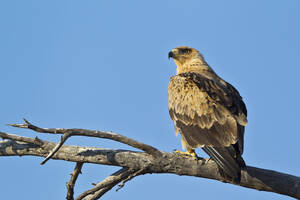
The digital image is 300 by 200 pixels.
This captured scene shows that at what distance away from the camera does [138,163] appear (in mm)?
6434

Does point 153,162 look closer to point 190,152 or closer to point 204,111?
point 190,152

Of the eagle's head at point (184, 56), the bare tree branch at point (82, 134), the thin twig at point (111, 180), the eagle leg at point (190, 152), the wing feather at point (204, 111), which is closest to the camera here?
the bare tree branch at point (82, 134)

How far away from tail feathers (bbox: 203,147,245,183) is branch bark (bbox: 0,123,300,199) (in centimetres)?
29

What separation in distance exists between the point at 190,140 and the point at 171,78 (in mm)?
1901

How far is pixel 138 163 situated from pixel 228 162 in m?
1.39

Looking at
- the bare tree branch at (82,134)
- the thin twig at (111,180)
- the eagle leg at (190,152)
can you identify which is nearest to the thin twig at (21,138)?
the bare tree branch at (82,134)

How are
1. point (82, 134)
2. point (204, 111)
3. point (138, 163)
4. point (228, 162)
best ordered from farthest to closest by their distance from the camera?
point (204, 111) → point (138, 163) → point (228, 162) → point (82, 134)

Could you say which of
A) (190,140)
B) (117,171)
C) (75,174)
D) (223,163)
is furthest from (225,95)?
(75,174)

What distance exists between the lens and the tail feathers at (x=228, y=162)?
629 cm

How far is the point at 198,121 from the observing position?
722 centimetres

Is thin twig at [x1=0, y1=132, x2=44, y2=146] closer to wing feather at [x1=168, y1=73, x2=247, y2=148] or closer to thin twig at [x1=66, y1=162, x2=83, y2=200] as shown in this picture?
thin twig at [x1=66, y1=162, x2=83, y2=200]

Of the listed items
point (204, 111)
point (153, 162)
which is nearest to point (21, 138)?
point (153, 162)

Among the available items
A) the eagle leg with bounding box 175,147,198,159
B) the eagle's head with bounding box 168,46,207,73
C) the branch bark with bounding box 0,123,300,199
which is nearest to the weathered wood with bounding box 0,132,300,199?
the branch bark with bounding box 0,123,300,199

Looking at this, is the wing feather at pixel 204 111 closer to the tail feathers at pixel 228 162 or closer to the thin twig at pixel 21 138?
the tail feathers at pixel 228 162
